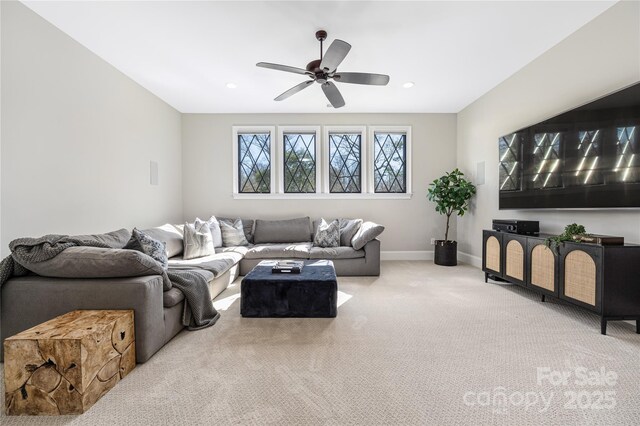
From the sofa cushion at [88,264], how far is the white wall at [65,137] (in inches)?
31.7

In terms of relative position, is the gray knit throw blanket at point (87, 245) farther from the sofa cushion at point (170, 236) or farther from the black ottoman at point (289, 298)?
the sofa cushion at point (170, 236)

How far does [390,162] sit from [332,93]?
8.55 ft

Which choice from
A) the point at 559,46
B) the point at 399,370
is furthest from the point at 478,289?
the point at 559,46

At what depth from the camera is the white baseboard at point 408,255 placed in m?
5.16

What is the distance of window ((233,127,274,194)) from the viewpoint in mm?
5262

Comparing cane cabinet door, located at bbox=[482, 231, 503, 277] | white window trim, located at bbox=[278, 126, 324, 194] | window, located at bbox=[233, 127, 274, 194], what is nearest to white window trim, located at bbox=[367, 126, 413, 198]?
white window trim, located at bbox=[278, 126, 324, 194]

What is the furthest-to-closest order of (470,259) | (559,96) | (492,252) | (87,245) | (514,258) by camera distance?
(470,259) → (492,252) → (514,258) → (559,96) → (87,245)

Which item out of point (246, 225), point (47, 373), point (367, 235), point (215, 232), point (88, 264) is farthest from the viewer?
point (246, 225)

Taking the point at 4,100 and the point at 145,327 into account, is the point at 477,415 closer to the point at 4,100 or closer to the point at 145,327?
the point at 145,327

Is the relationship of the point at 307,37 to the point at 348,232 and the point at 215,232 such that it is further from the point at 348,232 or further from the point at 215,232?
the point at 215,232

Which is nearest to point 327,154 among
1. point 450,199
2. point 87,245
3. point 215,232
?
point 450,199

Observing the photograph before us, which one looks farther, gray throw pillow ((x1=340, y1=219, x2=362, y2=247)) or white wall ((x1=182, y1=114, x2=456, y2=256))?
white wall ((x1=182, y1=114, x2=456, y2=256))

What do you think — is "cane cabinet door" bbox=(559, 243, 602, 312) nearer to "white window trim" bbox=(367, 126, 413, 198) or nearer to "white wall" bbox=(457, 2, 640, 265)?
"white wall" bbox=(457, 2, 640, 265)

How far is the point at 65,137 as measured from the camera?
266 cm
